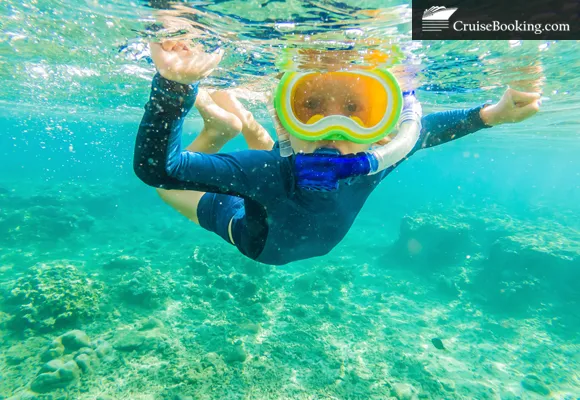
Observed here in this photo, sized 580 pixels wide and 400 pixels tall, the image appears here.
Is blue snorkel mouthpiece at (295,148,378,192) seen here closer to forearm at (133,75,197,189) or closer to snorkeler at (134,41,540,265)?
snorkeler at (134,41,540,265)

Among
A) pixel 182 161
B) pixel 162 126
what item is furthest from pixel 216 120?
pixel 162 126

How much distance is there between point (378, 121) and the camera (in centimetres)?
301

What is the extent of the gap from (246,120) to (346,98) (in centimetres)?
205

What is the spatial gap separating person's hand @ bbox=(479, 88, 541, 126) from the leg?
3399 mm

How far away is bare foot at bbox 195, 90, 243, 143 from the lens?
13.2 feet

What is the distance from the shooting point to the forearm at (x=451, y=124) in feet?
13.4

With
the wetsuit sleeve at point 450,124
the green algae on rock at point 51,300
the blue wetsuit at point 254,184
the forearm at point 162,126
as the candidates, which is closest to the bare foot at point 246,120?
the blue wetsuit at point 254,184

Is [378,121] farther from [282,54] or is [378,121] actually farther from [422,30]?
[282,54]

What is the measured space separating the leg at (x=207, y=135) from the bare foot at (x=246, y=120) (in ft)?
0.97

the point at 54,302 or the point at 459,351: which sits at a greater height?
the point at 54,302

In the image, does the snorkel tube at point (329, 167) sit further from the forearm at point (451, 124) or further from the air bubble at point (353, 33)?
the air bubble at point (353, 33)

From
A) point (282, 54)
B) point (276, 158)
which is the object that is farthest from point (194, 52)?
point (282, 54)

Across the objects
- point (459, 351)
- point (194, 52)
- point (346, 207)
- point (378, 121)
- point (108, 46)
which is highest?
point (108, 46)

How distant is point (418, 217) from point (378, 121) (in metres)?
20.3
